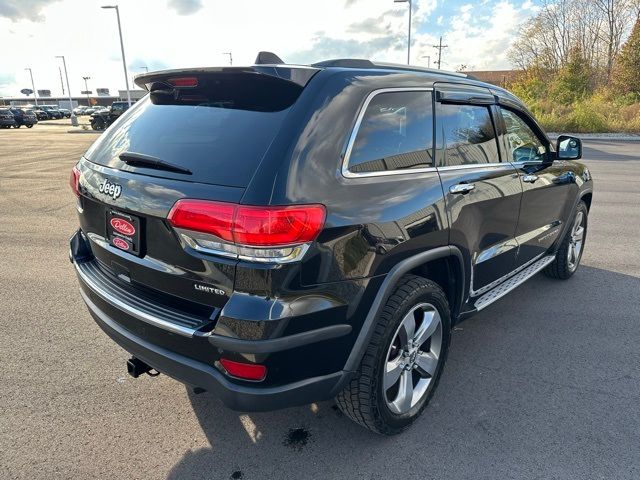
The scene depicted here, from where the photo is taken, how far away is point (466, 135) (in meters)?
2.96

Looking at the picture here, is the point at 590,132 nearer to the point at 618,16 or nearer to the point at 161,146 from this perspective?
the point at 618,16

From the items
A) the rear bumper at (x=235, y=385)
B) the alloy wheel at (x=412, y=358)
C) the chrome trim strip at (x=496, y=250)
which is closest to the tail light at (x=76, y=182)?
the rear bumper at (x=235, y=385)

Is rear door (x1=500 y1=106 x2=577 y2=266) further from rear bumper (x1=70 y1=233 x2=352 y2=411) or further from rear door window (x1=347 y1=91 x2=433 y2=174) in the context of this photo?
rear bumper (x1=70 y1=233 x2=352 y2=411)

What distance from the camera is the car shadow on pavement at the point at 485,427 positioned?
2.30 meters

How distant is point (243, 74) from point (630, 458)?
2.69m

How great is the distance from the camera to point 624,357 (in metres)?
3.30

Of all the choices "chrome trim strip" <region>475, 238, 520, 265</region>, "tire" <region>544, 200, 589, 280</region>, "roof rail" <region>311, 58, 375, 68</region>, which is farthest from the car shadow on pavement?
"roof rail" <region>311, 58, 375, 68</region>

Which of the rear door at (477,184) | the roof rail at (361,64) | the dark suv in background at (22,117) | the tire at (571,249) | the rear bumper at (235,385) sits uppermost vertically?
the roof rail at (361,64)

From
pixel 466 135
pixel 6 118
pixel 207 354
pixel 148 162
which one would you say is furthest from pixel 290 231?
pixel 6 118

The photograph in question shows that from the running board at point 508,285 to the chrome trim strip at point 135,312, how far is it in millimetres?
1911

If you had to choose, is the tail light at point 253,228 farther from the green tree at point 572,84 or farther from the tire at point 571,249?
the green tree at point 572,84

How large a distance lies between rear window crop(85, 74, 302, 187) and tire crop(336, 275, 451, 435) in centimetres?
99

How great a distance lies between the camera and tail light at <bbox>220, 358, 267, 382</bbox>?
1.92m

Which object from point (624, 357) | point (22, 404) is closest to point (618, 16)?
point (624, 357)
